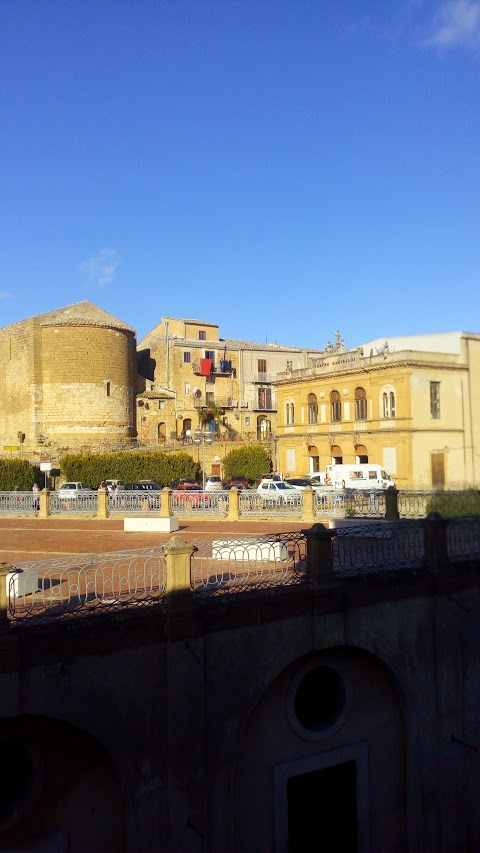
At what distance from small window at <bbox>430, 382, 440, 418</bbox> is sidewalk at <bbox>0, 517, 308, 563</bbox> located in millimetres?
19626

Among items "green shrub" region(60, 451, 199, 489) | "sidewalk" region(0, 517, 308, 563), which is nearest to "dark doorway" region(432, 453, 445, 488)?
"green shrub" region(60, 451, 199, 489)

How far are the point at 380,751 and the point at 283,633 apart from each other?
2.71 meters

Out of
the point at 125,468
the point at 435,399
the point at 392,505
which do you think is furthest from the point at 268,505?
the point at 125,468

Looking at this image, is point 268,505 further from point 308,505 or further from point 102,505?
point 102,505

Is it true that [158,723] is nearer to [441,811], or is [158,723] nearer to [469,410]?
[441,811]

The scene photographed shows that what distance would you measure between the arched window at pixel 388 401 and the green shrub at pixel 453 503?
19.4 meters

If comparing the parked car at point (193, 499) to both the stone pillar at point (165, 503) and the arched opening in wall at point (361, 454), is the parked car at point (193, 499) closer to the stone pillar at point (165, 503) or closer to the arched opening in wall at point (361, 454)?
the stone pillar at point (165, 503)

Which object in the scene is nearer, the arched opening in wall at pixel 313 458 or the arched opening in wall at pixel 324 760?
the arched opening in wall at pixel 324 760

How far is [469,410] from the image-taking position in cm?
3800

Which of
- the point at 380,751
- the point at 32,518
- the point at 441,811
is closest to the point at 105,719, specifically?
the point at 380,751

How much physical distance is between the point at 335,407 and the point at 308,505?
22.0 metres

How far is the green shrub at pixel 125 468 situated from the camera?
42.3 meters

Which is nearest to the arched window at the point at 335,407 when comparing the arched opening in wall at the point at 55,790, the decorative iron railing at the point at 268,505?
the decorative iron railing at the point at 268,505

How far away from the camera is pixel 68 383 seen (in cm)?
5178
